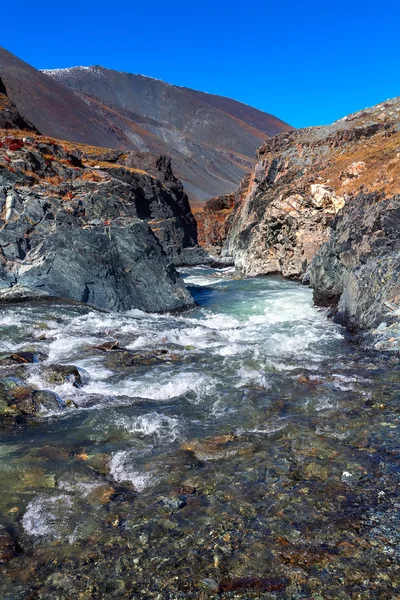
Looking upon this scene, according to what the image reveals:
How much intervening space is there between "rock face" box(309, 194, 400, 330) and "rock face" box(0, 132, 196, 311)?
25.6 ft

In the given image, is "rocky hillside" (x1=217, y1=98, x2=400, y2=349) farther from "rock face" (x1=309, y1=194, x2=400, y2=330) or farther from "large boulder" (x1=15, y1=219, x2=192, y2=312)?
"large boulder" (x1=15, y1=219, x2=192, y2=312)

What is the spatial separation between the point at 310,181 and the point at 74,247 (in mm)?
25662

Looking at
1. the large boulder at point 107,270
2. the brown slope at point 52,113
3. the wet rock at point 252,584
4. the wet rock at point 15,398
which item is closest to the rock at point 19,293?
the large boulder at point 107,270

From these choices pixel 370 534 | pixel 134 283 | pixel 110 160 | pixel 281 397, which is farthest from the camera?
pixel 110 160

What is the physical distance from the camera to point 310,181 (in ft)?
128

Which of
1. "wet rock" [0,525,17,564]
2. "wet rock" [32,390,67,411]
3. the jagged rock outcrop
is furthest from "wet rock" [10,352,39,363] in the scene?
the jagged rock outcrop

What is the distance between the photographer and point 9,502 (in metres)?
5.77

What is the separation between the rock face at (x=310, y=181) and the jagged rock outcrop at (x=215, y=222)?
21268 millimetres

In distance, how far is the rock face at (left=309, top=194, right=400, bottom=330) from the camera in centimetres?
1480

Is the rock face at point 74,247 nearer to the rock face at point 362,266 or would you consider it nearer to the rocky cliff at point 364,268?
the rocky cliff at point 364,268

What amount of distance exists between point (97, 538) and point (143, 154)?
83.8 metres

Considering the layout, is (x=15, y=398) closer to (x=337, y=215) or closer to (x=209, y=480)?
(x=209, y=480)

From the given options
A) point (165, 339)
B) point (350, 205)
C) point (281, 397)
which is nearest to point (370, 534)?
point (281, 397)

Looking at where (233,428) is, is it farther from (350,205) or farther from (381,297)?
(350,205)
